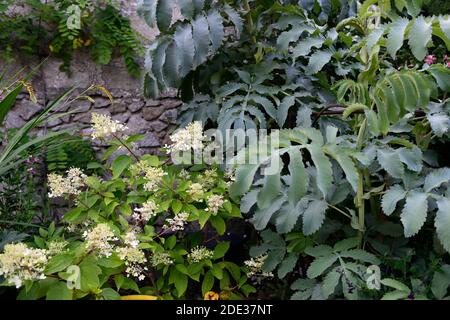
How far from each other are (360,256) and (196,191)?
2.02ft

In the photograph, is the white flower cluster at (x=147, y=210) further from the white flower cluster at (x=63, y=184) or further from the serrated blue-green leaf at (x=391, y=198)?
the serrated blue-green leaf at (x=391, y=198)

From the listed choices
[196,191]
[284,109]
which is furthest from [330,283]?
[284,109]

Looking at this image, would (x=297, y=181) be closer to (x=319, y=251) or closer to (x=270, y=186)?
(x=270, y=186)

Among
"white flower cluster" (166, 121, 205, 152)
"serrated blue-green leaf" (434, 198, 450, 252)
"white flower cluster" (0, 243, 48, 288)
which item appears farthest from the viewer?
"white flower cluster" (166, 121, 205, 152)

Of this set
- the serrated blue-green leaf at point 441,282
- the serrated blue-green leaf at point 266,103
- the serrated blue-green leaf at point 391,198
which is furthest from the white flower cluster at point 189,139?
the serrated blue-green leaf at point 441,282

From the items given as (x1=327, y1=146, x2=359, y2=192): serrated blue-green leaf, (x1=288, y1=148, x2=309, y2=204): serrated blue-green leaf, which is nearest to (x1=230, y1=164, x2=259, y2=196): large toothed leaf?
(x1=288, y1=148, x2=309, y2=204): serrated blue-green leaf

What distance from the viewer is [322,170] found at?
1337 millimetres

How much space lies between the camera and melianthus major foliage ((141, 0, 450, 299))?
1.44 m

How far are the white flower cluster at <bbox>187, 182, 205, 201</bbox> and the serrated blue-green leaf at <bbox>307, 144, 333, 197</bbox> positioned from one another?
0.49 m

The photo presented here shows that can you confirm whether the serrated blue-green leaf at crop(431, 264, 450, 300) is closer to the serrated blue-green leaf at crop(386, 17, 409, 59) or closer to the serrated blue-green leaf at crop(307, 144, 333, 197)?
the serrated blue-green leaf at crop(307, 144, 333, 197)

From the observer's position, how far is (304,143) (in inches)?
56.8

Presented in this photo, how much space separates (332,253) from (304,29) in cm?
92

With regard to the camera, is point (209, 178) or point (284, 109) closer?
point (209, 178)

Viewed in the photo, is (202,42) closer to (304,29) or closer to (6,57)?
(304,29)
